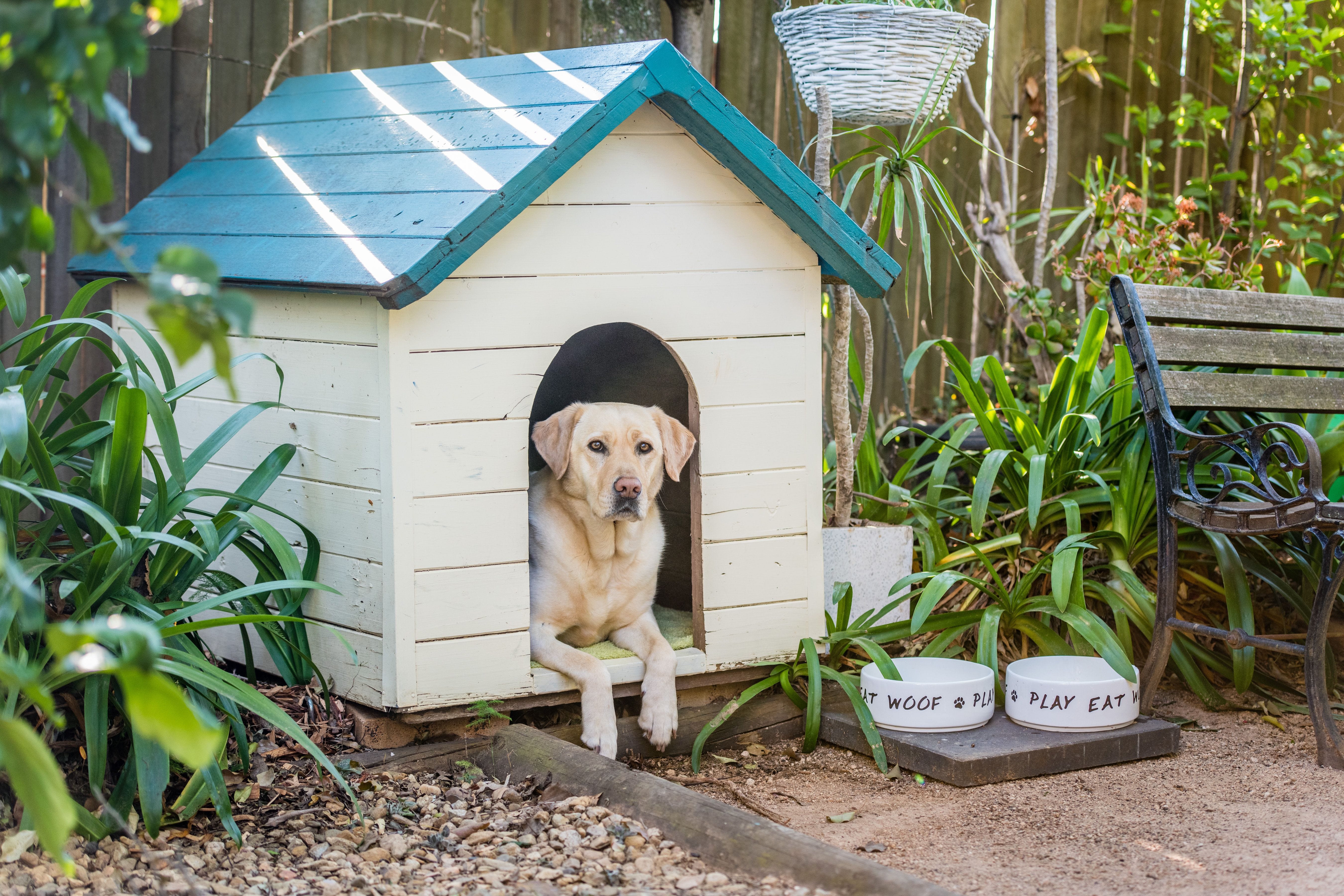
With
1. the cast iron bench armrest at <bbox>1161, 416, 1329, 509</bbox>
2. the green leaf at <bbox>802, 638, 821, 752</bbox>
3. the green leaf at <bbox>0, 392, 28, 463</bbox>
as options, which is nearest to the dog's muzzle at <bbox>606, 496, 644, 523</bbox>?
the green leaf at <bbox>802, 638, 821, 752</bbox>

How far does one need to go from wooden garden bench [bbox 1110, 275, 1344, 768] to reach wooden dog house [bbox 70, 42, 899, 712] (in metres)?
0.80

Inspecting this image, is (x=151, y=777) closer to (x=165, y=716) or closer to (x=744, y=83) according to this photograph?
(x=165, y=716)

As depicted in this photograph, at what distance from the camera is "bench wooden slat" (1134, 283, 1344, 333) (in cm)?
329

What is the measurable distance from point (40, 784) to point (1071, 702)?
2.40m

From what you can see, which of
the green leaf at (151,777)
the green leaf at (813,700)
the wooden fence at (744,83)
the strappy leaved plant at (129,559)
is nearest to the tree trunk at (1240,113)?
the wooden fence at (744,83)

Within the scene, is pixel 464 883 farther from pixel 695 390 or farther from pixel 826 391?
pixel 826 391

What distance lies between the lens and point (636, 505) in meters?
2.82

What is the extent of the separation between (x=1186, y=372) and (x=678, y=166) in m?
1.46

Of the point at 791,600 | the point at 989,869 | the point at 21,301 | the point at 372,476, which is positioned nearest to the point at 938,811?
the point at 989,869

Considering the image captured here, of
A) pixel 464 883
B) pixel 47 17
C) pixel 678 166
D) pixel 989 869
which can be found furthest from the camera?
pixel 678 166

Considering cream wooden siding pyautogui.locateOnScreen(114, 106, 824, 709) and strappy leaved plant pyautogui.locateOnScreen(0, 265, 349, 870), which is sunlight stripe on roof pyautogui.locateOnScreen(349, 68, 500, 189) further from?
strappy leaved plant pyautogui.locateOnScreen(0, 265, 349, 870)

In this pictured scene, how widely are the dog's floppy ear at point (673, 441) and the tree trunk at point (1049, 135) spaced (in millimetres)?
1953

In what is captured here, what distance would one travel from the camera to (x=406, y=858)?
212 centimetres

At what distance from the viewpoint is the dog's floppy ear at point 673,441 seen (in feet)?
9.46
